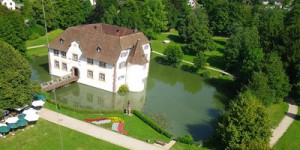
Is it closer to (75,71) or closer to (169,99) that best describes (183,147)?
(169,99)

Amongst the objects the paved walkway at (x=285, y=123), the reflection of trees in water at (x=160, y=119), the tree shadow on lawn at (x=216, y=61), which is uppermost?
the tree shadow on lawn at (x=216, y=61)

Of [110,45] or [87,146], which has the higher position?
[110,45]

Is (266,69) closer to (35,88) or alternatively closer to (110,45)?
(110,45)

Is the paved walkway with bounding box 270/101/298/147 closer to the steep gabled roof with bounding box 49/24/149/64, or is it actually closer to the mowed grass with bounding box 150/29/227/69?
the mowed grass with bounding box 150/29/227/69

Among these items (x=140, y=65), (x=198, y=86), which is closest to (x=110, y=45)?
(x=140, y=65)

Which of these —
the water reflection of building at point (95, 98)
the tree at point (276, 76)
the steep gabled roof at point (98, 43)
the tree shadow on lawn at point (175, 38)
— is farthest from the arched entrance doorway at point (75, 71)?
the tree shadow on lawn at point (175, 38)

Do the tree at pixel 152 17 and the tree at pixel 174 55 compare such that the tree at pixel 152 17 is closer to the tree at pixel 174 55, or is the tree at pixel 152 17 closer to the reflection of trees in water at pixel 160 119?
the tree at pixel 174 55

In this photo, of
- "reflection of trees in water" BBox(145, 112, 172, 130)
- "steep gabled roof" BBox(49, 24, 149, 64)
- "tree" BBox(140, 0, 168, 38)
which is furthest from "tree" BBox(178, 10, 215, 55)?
"reflection of trees in water" BBox(145, 112, 172, 130)
